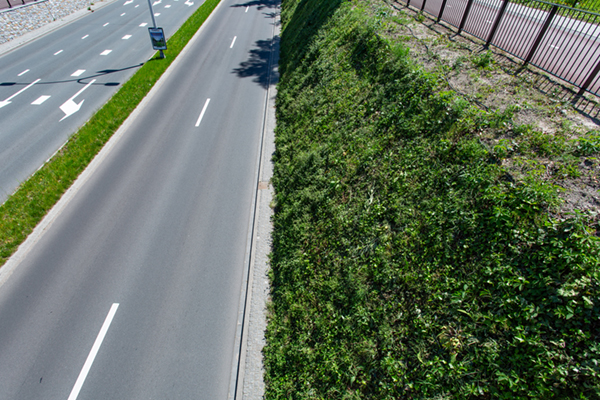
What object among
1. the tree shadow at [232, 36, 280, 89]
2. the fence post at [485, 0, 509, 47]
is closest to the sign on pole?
the tree shadow at [232, 36, 280, 89]

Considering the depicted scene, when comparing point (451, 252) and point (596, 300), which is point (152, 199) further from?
point (596, 300)

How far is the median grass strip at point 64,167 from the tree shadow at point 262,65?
5269mm

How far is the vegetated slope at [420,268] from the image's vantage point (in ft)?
13.1

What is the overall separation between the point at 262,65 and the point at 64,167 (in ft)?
42.6

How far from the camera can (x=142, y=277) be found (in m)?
7.45

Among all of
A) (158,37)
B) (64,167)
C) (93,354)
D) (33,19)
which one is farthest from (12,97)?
(93,354)

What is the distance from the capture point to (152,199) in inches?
375

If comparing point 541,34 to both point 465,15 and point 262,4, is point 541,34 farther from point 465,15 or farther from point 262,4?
point 262,4

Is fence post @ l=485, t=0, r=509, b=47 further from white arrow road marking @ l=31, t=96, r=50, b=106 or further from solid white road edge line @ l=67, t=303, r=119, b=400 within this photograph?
white arrow road marking @ l=31, t=96, r=50, b=106

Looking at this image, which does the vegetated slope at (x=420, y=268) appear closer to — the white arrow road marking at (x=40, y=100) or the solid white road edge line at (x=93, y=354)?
the solid white road edge line at (x=93, y=354)

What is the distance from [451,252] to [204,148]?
10.2 meters

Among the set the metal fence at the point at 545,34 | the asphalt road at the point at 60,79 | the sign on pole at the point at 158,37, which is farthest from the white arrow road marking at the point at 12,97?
the metal fence at the point at 545,34

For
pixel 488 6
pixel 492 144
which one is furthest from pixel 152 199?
pixel 488 6

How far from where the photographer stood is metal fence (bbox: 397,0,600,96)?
22.8 ft
